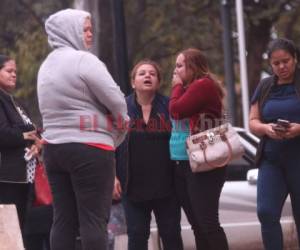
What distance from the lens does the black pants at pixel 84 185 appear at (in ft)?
19.2

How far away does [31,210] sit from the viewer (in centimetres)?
771

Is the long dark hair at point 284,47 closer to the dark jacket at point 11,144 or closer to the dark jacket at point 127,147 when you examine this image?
the dark jacket at point 127,147

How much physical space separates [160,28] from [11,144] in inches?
540

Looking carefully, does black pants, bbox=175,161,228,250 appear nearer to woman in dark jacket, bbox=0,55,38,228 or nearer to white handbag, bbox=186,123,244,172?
white handbag, bbox=186,123,244,172

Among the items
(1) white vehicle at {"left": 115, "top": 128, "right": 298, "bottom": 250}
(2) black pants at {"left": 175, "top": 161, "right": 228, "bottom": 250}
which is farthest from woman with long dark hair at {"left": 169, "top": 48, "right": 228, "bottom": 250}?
(1) white vehicle at {"left": 115, "top": 128, "right": 298, "bottom": 250}

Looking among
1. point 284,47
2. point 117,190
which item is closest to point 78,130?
point 117,190

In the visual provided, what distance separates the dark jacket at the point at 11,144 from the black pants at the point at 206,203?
1.25 m

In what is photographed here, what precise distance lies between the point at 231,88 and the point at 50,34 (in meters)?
11.2

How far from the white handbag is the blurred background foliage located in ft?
39.3

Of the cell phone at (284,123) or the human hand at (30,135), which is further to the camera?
the human hand at (30,135)

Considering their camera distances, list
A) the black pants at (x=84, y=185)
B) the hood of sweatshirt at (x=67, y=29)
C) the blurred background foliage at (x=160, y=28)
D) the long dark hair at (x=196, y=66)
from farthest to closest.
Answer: the blurred background foliage at (x=160, y=28) → the long dark hair at (x=196, y=66) → the hood of sweatshirt at (x=67, y=29) → the black pants at (x=84, y=185)

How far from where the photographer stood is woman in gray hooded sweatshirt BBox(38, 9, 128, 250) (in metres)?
5.88

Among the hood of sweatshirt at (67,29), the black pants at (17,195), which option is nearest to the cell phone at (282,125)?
the hood of sweatshirt at (67,29)

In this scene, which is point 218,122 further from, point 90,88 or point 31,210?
point 31,210
